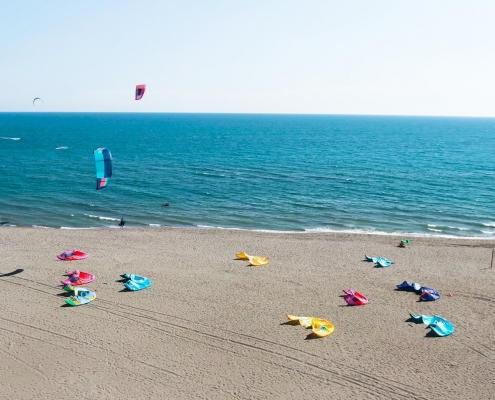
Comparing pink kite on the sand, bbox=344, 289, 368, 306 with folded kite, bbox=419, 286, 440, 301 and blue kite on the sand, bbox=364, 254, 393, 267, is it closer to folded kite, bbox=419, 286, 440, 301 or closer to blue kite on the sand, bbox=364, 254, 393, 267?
folded kite, bbox=419, 286, 440, 301

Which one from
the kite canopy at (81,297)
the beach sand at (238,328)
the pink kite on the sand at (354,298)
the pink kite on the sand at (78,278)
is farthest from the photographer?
the pink kite on the sand at (78,278)

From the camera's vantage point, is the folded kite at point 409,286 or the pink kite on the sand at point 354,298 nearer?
the pink kite on the sand at point 354,298

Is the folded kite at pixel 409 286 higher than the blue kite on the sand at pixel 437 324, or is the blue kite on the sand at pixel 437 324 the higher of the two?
the folded kite at pixel 409 286

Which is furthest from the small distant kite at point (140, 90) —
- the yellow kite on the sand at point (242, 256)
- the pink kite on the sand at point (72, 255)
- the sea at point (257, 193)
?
the yellow kite on the sand at point (242, 256)

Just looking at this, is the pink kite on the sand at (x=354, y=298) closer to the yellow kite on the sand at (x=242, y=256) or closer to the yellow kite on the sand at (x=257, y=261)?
the yellow kite on the sand at (x=257, y=261)

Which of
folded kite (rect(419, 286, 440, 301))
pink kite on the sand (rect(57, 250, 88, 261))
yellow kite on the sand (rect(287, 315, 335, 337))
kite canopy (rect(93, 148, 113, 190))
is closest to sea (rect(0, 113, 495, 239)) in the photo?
kite canopy (rect(93, 148, 113, 190))

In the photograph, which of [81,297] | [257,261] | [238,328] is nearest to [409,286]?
[257,261]
